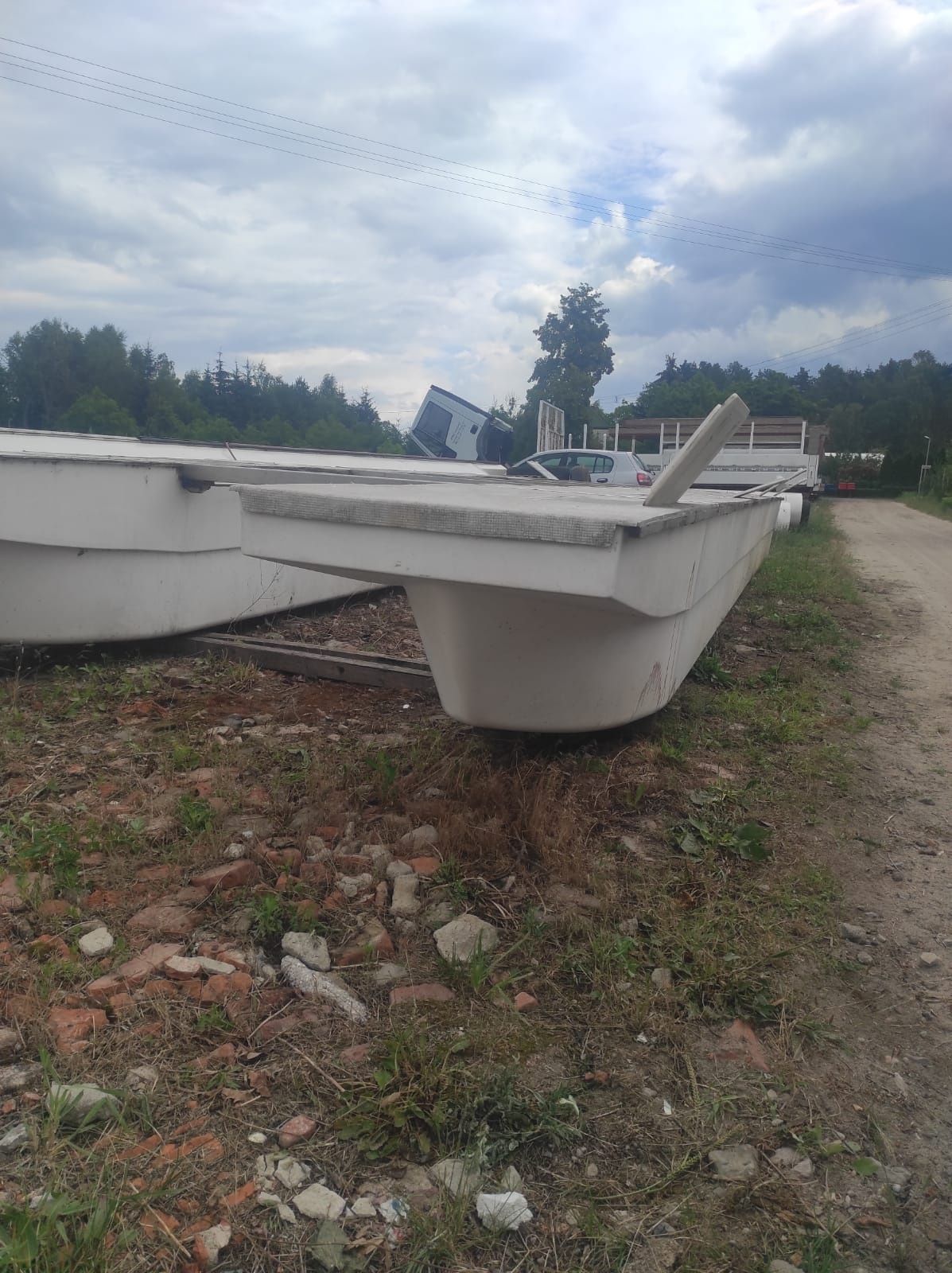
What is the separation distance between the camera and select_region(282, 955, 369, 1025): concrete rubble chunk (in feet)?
6.13

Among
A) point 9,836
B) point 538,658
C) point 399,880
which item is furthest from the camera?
point 538,658

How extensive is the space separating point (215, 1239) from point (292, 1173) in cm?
15

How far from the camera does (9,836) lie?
2570 mm

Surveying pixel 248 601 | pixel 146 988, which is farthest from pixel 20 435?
pixel 146 988

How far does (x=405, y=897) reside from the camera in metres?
2.31

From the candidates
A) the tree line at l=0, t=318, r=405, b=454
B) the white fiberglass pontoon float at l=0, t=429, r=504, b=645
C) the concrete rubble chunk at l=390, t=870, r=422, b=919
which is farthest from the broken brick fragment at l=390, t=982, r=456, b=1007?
the tree line at l=0, t=318, r=405, b=454

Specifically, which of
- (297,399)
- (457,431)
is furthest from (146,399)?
(457,431)

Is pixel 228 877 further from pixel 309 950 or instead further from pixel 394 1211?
pixel 394 1211

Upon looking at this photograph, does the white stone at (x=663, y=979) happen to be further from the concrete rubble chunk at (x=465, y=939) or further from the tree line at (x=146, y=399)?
the tree line at (x=146, y=399)

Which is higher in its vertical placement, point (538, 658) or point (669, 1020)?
point (538, 658)

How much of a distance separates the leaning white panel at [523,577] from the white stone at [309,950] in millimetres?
868

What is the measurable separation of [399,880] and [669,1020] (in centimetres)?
78

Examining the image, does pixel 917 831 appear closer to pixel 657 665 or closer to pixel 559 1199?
pixel 657 665

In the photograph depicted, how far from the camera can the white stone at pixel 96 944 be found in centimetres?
201
